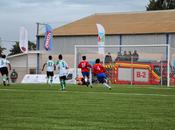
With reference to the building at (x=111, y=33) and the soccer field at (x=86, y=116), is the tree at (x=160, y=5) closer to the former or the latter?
the building at (x=111, y=33)

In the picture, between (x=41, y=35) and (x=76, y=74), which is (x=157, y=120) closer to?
(x=76, y=74)

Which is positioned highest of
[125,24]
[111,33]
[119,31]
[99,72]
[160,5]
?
[160,5]

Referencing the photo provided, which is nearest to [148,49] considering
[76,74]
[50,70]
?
[76,74]

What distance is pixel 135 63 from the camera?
4044cm

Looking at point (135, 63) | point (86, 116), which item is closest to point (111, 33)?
point (135, 63)

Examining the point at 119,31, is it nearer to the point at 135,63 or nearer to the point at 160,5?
the point at 135,63

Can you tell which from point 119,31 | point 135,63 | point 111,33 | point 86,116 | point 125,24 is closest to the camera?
point 86,116

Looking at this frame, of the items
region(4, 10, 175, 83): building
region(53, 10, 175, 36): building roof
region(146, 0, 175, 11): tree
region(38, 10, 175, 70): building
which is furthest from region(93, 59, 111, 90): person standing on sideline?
region(146, 0, 175, 11): tree

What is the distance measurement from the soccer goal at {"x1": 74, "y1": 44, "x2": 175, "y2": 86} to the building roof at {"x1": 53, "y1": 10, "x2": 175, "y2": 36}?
17.9m

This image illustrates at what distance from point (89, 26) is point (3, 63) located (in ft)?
122

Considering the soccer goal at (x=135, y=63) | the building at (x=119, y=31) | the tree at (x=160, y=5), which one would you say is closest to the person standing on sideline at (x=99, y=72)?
the soccer goal at (x=135, y=63)

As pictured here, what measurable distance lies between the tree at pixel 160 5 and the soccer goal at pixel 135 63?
144 feet

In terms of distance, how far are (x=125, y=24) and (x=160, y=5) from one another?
20967 millimetres

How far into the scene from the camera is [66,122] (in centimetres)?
1142
